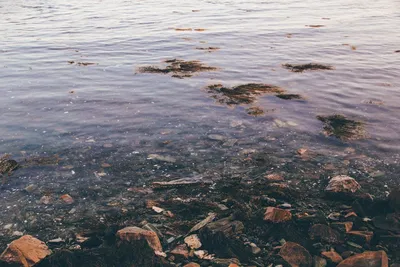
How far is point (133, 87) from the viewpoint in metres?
13.5

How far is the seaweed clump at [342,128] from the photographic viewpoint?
914 centimetres

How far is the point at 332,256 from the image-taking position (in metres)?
5.21

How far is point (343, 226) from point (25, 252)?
186 inches

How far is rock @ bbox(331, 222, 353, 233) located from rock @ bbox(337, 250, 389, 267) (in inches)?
25.7

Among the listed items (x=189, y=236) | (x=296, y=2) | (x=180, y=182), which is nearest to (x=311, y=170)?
(x=180, y=182)

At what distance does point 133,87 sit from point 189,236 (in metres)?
8.68

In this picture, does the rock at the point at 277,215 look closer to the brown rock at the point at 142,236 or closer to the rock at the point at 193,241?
the rock at the point at 193,241

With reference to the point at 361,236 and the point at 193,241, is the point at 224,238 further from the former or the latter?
the point at 361,236

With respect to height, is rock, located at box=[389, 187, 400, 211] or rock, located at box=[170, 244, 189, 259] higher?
rock, located at box=[389, 187, 400, 211]

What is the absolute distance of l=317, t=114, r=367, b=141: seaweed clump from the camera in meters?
9.14

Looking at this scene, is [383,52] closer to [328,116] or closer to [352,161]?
[328,116]

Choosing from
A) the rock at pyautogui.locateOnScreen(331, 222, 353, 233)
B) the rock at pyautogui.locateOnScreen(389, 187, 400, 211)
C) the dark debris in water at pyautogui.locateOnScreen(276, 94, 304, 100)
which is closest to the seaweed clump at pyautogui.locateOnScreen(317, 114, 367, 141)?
the dark debris in water at pyautogui.locateOnScreen(276, 94, 304, 100)

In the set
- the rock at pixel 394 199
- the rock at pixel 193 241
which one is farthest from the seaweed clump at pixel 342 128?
the rock at pixel 193 241

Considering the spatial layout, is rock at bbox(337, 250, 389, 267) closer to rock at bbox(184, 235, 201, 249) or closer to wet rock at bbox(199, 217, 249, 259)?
wet rock at bbox(199, 217, 249, 259)
